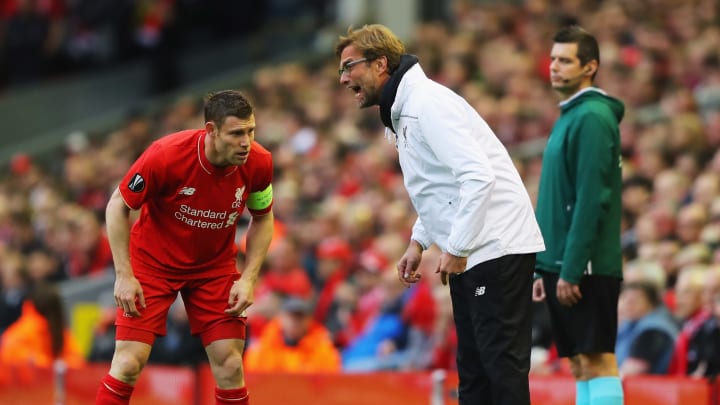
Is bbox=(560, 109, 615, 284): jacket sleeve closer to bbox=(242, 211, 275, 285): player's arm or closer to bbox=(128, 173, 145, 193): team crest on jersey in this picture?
bbox=(242, 211, 275, 285): player's arm

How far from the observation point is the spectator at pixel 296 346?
10.7 metres

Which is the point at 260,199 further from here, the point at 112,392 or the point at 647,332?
the point at 647,332

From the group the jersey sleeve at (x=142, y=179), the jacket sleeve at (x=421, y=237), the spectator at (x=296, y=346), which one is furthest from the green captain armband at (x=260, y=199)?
the spectator at (x=296, y=346)

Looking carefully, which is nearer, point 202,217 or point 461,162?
point 461,162

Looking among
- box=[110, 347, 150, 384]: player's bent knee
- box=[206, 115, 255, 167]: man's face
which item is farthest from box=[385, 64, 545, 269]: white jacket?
box=[110, 347, 150, 384]: player's bent knee

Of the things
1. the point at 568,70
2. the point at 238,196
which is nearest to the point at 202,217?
the point at 238,196

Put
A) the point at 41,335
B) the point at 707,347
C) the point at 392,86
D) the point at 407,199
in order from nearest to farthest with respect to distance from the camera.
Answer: the point at 392,86 < the point at 707,347 < the point at 41,335 < the point at 407,199

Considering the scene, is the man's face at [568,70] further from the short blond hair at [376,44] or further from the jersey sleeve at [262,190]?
the jersey sleeve at [262,190]

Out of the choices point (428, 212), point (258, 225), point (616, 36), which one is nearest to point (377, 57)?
point (428, 212)

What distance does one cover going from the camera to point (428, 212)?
6309mm

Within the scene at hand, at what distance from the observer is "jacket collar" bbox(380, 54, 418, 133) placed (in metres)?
6.23

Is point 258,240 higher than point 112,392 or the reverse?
higher

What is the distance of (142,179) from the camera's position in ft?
22.0

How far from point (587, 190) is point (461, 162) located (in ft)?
3.77
